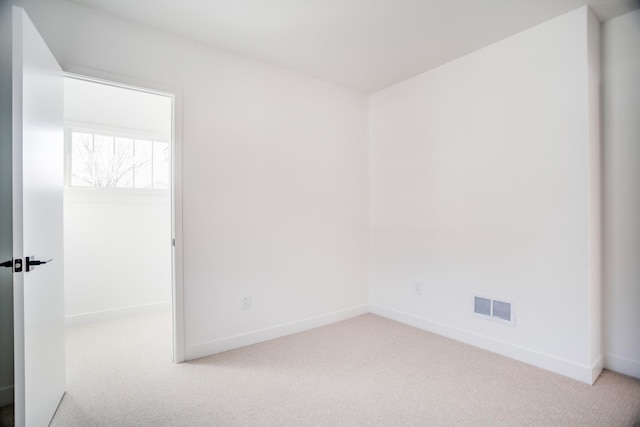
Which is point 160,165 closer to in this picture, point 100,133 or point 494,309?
point 100,133

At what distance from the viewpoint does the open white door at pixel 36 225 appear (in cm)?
148

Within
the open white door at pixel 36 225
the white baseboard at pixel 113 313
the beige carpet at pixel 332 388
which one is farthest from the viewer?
the white baseboard at pixel 113 313

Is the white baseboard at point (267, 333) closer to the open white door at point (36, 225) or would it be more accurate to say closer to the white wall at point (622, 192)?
the open white door at point (36, 225)

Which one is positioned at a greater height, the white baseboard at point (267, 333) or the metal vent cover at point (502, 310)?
the metal vent cover at point (502, 310)

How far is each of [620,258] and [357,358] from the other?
205 centimetres

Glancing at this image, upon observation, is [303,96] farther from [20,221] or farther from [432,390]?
[432,390]

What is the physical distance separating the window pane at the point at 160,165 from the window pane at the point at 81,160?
672 millimetres

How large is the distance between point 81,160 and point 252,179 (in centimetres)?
227

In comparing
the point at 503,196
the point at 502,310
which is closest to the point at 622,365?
the point at 502,310

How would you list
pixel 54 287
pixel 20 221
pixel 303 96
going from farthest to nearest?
pixel 303 96, pixel 54 287, pixel 20 221

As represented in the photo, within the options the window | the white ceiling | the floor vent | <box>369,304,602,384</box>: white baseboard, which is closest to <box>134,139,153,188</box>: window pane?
the window

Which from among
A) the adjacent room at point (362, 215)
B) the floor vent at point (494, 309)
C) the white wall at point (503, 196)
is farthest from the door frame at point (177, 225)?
the floor vent at point (494, 309)

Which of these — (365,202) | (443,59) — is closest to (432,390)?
(365,202)

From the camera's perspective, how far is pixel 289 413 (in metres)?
1.90
